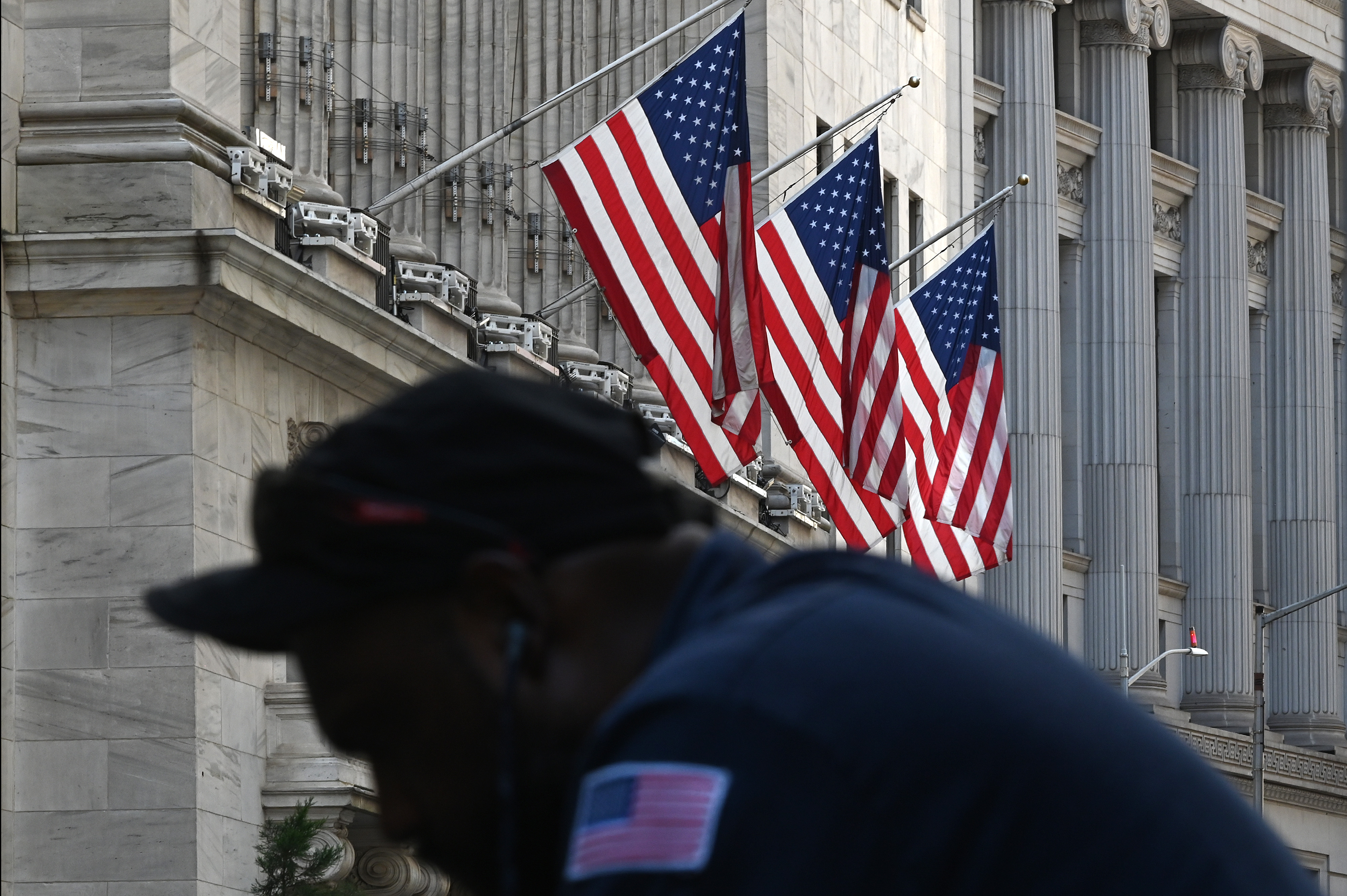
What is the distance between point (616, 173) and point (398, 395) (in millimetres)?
20242

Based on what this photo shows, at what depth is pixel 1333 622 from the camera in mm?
62281

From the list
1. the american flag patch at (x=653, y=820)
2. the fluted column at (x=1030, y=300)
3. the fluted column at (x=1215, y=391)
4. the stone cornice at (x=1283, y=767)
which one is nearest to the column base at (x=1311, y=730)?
the stone cornice at (x=1283, y=767)

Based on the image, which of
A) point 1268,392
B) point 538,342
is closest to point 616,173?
point 538,342

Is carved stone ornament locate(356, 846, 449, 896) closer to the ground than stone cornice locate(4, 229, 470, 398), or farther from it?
closer to the ground

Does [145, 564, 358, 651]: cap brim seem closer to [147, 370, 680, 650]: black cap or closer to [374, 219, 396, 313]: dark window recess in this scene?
[147, 370, 680, 650]: black cap

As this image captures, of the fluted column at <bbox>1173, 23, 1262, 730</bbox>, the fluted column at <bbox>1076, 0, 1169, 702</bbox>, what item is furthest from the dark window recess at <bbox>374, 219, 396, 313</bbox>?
the fluted column at <bbox>1173, 23, 1262, 730</bbox>

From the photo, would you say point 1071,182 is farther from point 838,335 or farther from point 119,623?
point 119,623

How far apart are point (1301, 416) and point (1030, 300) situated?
13.4m

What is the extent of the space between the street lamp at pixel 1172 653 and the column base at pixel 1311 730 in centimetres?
392

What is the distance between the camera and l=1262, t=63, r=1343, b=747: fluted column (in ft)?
200

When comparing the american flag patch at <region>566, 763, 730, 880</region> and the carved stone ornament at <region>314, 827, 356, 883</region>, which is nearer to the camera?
the american flag patch at <region>566, 763, 730, 880</region>

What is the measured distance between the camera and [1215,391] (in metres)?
58.6

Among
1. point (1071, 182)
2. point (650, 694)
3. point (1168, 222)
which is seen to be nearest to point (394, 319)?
point (650, 694)

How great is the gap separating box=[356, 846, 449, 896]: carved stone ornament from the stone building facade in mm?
34
